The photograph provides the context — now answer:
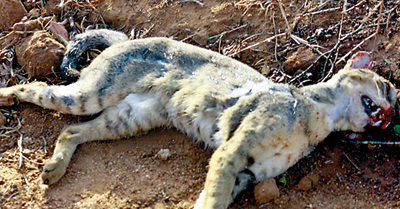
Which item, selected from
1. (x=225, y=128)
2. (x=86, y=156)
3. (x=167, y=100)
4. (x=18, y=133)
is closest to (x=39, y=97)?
(x=18, y=133)

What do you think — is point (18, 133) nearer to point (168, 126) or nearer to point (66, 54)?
point (66, 54)

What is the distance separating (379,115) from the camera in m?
4.04

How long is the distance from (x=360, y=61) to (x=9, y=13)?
4.59 m

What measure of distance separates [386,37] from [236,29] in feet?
5.76

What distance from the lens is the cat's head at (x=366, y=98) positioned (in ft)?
13.3

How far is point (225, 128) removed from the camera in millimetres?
3965

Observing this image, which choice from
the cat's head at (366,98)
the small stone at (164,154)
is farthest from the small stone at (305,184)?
the small stone at (164,154)

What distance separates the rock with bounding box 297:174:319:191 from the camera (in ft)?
12.5

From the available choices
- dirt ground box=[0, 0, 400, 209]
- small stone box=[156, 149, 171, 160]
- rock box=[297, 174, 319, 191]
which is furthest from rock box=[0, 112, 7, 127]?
rock box=[297, 174, 319, 191]

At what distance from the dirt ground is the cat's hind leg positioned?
0.34 feet

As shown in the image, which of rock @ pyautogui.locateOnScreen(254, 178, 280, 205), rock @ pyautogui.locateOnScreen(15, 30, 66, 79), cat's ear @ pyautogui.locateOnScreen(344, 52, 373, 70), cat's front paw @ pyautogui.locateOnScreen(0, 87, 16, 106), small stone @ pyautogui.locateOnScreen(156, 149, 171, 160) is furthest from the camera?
rock @ pyautogui.locateOnScreen(15, 30, 66, 79)

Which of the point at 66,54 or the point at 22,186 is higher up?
the point at 66,54

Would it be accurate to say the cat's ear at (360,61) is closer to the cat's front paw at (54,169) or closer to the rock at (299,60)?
the rock at (299,60)

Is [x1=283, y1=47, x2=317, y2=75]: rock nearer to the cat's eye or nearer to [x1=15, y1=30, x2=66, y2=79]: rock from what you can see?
the cat's eye
